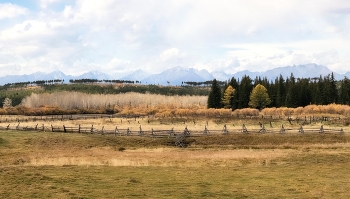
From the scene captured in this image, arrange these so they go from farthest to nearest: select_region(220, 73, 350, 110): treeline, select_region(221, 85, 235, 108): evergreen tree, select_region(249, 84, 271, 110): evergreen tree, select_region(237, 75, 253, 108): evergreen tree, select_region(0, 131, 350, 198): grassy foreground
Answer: select_region(221, 85, 235, 108): evergreen tree → select_region(237, 75, 253, 108): evergreen tree → select_region(220, 73, 350, 110): treeline → select_region(249, 84, 271, 110): evergreen tree → select_region(0, 131, 350, 198): grassy foreground

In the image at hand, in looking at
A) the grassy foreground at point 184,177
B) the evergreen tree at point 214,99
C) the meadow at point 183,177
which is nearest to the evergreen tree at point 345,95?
the evergreen tree at point 214,99

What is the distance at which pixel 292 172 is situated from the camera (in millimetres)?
25281

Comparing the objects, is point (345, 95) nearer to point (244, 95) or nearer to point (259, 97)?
point (259, 97)

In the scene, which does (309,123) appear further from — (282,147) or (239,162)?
(239,162)

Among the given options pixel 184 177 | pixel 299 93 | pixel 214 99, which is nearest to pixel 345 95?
pixel 299 93

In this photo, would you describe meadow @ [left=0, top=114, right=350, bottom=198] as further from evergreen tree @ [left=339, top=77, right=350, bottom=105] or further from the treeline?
evergreen tree @ [left=339, top=77, right=350, bottom=105]

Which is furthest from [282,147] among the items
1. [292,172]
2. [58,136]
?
[58,136]

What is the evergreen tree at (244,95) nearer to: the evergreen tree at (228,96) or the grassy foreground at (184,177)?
the evergreen tree at (228,96)

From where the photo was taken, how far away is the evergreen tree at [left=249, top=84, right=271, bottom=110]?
349 ft

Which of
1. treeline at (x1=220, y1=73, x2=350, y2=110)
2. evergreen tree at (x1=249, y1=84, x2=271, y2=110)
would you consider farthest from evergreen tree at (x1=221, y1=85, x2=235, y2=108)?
evergreen tree at (x1=249, y1=84, x2=271, y2=110)

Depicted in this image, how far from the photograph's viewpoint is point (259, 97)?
353ft

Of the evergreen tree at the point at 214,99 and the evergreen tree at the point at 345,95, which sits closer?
the evergreen tree at the point at 345,95

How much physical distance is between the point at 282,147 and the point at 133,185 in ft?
96.5

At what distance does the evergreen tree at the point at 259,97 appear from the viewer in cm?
10625
